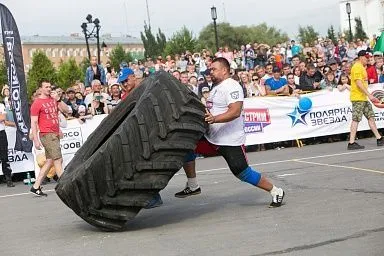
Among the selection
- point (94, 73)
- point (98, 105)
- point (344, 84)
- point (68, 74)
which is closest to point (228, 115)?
point (98, 105)

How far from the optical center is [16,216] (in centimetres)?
948

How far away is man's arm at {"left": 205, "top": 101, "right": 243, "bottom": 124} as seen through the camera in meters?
7.54

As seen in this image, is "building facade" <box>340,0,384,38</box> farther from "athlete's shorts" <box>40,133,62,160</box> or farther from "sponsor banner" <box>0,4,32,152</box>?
"athlete's shorts" <box>40,133,62,160</box>

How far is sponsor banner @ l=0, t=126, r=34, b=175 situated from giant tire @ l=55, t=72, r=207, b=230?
7657 mm

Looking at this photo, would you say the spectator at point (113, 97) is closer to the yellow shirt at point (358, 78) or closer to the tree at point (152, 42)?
the yellow shirt at point (358, 78)

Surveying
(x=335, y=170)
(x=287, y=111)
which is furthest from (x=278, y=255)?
(x=287, y=111)

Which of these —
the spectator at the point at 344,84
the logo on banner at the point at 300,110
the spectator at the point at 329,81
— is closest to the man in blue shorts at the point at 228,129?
the logo on banner at the point at 300,110

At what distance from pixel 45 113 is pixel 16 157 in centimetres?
406

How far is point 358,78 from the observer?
13.6 m

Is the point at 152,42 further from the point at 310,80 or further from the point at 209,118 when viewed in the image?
the point at 209,118

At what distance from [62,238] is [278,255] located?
2544 millimetres

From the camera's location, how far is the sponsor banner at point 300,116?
55.3 feet

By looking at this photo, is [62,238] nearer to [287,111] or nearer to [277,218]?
[277,218]

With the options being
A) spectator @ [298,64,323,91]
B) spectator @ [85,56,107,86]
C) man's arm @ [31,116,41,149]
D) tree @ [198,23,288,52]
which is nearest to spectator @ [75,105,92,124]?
spectator @ [85,56,107,86]
